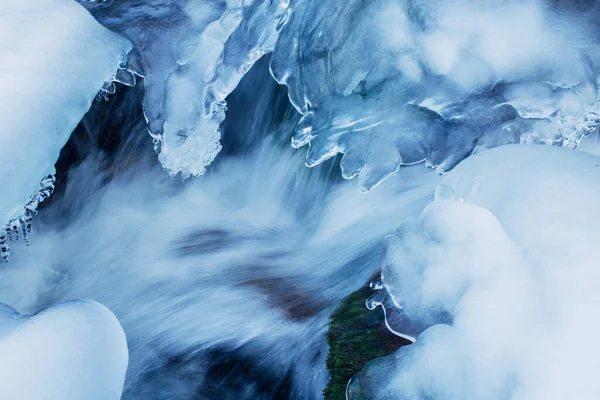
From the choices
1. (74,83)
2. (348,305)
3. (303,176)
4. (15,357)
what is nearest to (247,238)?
(303,176)

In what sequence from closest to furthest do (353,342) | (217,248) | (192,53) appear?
(353,342) → (192,53) → (217,248)

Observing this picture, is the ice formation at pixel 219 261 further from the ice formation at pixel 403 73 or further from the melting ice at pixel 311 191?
the ice formation at pixel 403 73

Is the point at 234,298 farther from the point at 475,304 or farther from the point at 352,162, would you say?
the point at 475,304

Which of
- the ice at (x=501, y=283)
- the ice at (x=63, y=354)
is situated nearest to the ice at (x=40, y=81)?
the ice at (x=63, y=354)

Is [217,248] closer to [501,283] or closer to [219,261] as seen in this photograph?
[219,261]

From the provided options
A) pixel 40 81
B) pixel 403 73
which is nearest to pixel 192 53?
pixel 40 81
